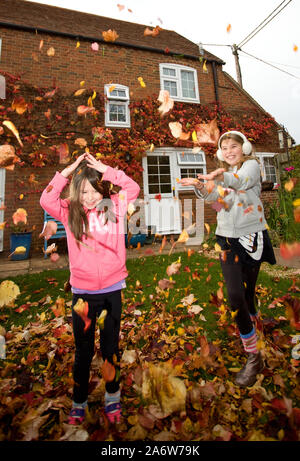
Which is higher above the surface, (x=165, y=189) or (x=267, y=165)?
(x=267, y=165)

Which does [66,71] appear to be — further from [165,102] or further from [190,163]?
[190,163]

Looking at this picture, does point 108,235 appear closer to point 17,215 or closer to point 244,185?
point 244,185

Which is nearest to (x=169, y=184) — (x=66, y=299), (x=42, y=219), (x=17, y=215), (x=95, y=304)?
(x=42, y=219)

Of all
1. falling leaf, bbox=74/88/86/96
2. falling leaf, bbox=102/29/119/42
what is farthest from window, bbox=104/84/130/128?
falling leaf, bbox=102/29/119/42

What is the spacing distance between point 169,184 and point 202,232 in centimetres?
219

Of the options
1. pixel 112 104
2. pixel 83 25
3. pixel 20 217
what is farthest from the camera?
pixel 83 25

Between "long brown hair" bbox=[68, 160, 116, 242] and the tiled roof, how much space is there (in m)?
8.80

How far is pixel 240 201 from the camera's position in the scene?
185 centimetres

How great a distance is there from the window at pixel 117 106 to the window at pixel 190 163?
7.73ft

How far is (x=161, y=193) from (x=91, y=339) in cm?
750

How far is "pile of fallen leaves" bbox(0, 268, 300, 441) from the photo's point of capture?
1358 mm

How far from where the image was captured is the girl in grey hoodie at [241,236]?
1.75 m

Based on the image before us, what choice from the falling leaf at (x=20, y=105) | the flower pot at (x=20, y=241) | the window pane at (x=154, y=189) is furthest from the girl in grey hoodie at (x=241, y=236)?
the falling leaf at (x=20, y=105)

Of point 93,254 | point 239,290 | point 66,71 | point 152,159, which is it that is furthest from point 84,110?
point 239,290
